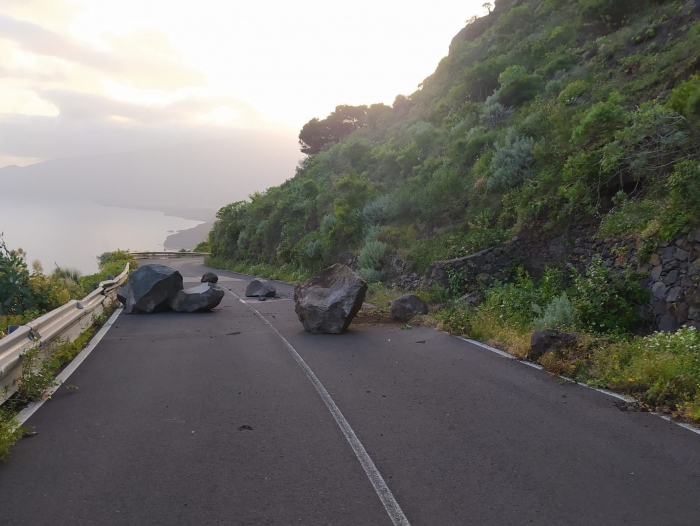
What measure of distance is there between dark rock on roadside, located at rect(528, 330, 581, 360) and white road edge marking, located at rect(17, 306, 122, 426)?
21.7 ft

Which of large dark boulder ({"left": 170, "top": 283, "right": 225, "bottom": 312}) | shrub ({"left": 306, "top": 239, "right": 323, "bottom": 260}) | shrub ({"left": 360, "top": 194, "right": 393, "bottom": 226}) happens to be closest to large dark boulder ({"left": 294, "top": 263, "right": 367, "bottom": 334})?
large dark boulder ({"left": 170, "top": 283, "right": 225, "bottom": 312})

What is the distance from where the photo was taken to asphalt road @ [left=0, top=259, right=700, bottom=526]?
4043 mm

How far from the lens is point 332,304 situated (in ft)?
37.3

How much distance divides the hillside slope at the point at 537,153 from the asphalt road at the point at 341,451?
5.59m

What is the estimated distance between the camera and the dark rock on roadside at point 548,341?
8.27m

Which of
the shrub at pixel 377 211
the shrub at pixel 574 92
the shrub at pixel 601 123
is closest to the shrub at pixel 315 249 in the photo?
the shrub at pixel 377 211

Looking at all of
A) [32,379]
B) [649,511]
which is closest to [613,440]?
[649,511]

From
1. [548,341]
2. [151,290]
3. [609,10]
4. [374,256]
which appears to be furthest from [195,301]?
[609,10]

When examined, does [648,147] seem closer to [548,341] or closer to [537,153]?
[537,153]

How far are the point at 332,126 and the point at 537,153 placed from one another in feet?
157

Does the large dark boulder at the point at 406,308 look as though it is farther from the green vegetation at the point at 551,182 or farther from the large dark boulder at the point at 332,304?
the large dark boulder at the point at 332,304

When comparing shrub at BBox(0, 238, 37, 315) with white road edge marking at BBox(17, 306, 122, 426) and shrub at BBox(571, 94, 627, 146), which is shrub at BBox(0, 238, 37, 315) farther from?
shrub at BBox(571, 94, 627, 146)

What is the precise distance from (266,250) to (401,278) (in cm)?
2111

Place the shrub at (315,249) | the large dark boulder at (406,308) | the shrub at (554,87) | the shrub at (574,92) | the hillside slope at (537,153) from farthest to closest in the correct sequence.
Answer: the shrub at (315,249), the shrub at (554,87), the shrub at (574,92), the large dark boulder at (406,308), the hillside slope at (537,153)
